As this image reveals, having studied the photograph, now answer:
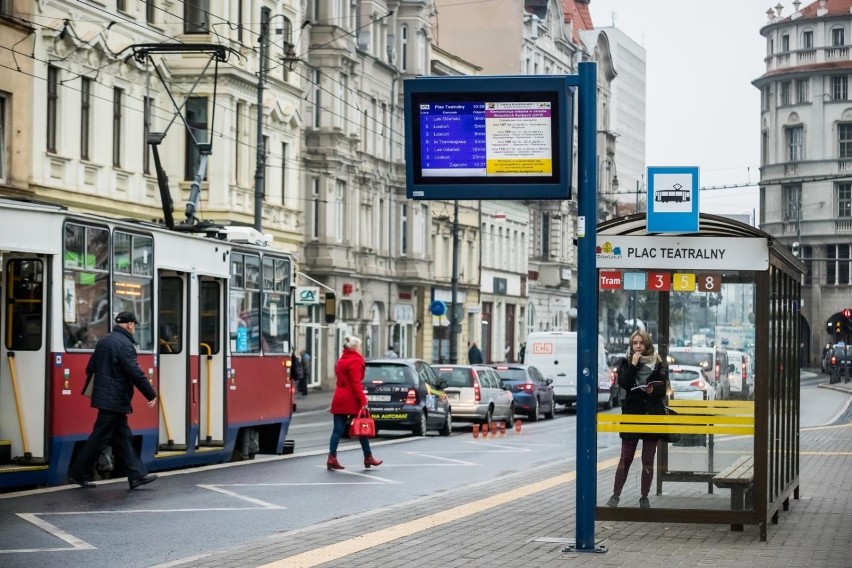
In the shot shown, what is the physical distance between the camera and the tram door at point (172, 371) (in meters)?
21.3

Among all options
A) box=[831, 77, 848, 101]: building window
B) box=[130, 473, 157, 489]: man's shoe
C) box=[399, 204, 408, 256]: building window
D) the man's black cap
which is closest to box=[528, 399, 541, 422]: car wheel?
box=[130, 473, 157, 489]: man's shoe

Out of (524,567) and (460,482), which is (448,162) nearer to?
(524,567)

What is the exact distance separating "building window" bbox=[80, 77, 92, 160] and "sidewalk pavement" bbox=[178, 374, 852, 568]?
24.2 m

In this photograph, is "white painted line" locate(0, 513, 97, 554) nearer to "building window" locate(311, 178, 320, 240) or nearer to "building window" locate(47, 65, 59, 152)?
"building window" locate(47, 65, 59, 152)

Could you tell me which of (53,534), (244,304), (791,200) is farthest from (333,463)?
(791,200)

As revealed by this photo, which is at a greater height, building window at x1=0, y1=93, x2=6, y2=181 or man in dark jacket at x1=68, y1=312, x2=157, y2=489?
building window at x1=0, y1=93, x2=6, y2=181

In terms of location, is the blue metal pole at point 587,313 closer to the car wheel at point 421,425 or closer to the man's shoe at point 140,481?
the man's shoe at point 140,481

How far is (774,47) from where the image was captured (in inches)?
4520

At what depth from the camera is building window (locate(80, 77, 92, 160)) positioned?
40250mm

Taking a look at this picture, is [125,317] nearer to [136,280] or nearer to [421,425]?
[136,280]

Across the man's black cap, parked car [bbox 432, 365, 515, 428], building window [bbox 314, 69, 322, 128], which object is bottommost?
parked car [bbox 432, 365, 515, 428]

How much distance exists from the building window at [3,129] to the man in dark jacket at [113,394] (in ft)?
62.5

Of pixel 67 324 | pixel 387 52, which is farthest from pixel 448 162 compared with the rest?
pixel 387 52

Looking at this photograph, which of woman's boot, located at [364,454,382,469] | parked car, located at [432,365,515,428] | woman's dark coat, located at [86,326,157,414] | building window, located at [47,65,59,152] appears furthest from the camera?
building window, located at [47,65,59,152]
